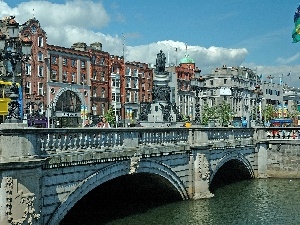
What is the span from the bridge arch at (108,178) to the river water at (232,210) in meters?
1.74

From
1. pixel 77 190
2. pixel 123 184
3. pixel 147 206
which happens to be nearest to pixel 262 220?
pixel 147 206

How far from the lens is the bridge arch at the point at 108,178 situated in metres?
18.7

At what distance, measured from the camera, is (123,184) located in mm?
30516

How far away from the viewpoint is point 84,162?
19.7 metres

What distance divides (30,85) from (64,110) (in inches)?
283

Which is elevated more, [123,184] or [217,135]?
[217,135]

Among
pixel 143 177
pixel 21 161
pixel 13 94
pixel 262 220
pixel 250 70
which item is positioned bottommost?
pixel 262 220

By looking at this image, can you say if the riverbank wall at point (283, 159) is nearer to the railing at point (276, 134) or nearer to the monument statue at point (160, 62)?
the railing at point (276, 134)

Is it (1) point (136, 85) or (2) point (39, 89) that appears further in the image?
(1) point (136, 85)

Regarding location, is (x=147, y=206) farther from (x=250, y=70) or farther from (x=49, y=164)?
(x=250, y=70)

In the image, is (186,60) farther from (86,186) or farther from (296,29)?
(86,186)

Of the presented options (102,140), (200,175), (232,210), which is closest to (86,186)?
(102,140)

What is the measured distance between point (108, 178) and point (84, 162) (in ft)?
7.23

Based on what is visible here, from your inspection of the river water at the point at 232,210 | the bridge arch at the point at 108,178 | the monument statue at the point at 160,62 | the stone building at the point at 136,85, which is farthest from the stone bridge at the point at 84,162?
the stone building at the point at 136,85
